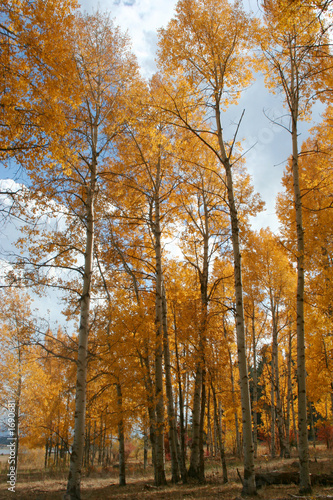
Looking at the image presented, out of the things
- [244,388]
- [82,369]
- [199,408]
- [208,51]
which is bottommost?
[199,408]

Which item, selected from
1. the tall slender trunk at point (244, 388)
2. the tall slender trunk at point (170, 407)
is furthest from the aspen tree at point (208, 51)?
the tall slender trunk at point (170, 407)

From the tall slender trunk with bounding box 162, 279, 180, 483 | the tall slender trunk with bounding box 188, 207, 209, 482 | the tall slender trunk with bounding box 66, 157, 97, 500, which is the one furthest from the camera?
the tall slender trunk with bounding box 162, 279, 180, 483

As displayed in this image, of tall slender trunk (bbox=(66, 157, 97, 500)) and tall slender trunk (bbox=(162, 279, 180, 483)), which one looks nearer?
tall slender trunk (bbox=(66, 157, 97, 500))

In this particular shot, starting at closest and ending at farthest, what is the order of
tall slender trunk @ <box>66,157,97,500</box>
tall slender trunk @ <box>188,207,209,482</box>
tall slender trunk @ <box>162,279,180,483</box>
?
tall slender trunk @ <box>66,157,97,500</box>
tall slender trunk @ <box>188,207,209,482</box>
tall slender trunk @ <box>162,279,180,483</box>

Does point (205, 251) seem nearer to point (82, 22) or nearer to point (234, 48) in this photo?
point (234, 48)

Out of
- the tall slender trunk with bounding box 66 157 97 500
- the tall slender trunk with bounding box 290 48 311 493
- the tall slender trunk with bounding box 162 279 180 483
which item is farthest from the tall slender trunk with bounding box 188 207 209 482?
the tall slender trunk with bounding box 66 157 97 500

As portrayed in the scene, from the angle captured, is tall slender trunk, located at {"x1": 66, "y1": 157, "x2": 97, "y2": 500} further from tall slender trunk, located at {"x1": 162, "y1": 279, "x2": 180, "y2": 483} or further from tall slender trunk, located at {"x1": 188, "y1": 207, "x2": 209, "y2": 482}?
tall slender trunk, located at {"x1": 188, "y1": 207, "x2": 209, "y2": 482}

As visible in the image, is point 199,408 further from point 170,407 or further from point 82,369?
point 82,369

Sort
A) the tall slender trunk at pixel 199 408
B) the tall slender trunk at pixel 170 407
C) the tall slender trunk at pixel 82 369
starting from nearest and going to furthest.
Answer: the tall slender trunk at pixel 82 369
the tall slender trunk at pixel 199 408
the tall slender trunk at pixel 170 407

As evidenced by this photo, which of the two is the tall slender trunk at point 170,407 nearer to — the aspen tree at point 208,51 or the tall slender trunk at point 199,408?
the tall slender trunk at point 199,408

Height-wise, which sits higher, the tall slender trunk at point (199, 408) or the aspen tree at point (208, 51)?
the aspen tree at point (208, 51)

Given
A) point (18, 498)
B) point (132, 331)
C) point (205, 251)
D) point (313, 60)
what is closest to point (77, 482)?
point (18, 498)

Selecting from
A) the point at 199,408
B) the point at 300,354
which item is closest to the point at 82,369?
the point at 300,354

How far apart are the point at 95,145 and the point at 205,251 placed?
4178mm
